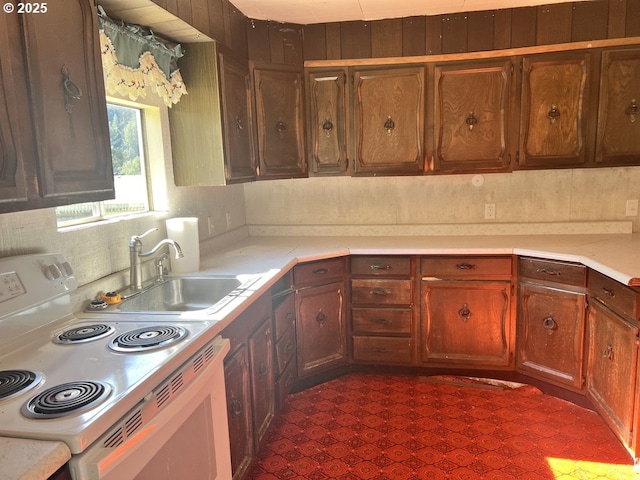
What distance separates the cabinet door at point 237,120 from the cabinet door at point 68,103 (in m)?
1.02

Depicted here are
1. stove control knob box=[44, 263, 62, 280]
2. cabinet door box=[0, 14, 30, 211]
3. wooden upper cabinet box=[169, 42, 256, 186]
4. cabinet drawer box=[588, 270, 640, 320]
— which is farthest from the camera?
wooden upper cabinet box=[169, 42, 256, 186]

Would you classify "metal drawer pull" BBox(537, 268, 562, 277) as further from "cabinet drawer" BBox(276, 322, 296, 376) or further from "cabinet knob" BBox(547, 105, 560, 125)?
"cabinet drawer" BBox(276, 322, 296, 376)

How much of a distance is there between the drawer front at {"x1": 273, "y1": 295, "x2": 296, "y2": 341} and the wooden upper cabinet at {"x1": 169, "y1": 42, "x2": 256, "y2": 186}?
738 millimetres

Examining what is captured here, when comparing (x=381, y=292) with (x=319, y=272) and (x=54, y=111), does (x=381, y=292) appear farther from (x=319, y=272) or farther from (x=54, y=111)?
(x=54, y=111)

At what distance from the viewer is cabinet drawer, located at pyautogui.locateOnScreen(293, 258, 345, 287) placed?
9.05 feet

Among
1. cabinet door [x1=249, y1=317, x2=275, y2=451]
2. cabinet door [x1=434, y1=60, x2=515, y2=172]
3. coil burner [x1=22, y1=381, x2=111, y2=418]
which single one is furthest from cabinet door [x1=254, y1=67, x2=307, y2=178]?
coil burner [x1=22, y1=381, x2=111, y2=418]

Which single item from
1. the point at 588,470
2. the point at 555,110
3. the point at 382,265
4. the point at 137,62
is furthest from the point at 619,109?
the point at 137,62

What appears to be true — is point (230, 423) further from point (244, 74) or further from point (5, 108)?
point (244, 74)

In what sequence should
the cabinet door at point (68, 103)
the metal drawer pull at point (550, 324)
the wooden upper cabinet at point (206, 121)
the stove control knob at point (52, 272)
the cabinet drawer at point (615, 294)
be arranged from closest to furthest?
the cabinet door at point (68, 103)
the stove control knob at point (52, 272)
the cabinet drawer at point (615, 294)
the wooden upper cabinet at point (206, 121)
the metal drawer pull at point (550, 324)

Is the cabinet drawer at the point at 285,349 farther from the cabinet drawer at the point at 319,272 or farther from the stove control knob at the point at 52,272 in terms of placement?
the stove control knob at the point at 52,272

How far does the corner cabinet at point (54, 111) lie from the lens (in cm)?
117

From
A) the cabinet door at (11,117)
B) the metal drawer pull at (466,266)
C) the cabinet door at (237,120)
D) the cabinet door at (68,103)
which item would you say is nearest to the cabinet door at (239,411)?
the cabinet door at (68,103)

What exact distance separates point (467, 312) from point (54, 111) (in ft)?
8.01

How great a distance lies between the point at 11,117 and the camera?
1.17m
